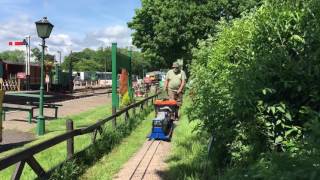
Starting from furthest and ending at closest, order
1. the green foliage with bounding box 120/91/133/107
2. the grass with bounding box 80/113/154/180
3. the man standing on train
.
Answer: the green foliage with bounding box 120/91/133/107 < the man standing on train < the grass with bounding box 80/113/154/180

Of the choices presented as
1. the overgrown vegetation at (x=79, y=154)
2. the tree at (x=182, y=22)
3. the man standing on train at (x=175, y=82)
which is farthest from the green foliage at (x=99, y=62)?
the overgrown vegetation at (x=79, y=154)

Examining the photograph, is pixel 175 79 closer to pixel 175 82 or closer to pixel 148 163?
pixel 175 82

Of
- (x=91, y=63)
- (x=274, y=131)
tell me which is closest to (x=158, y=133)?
(x=274, y=131)

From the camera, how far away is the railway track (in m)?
8.81

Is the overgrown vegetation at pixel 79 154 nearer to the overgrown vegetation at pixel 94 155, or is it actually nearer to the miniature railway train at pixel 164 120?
the overgrown vegetation at pixel 94 155

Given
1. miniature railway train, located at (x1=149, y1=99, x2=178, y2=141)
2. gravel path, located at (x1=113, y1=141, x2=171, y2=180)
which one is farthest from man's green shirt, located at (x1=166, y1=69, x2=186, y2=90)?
gravel path, located at (x1=113, y1=141, x2=171, y2=180)

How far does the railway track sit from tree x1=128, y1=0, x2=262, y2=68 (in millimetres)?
24091

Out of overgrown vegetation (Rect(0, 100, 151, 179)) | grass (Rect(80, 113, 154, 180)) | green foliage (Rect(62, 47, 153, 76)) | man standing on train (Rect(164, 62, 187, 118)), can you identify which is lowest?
grass (Rect(80, 113, 154, 180))

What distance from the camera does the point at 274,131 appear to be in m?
5.77

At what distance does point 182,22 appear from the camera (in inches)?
1549

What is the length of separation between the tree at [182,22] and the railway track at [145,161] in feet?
79.0

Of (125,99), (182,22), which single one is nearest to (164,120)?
(125,99)

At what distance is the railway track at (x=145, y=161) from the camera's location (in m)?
8.81

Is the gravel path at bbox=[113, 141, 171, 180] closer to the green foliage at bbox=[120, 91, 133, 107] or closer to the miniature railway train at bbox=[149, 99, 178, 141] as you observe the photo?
the miniature railway train at bbox=[149, 99, 178, 141]
